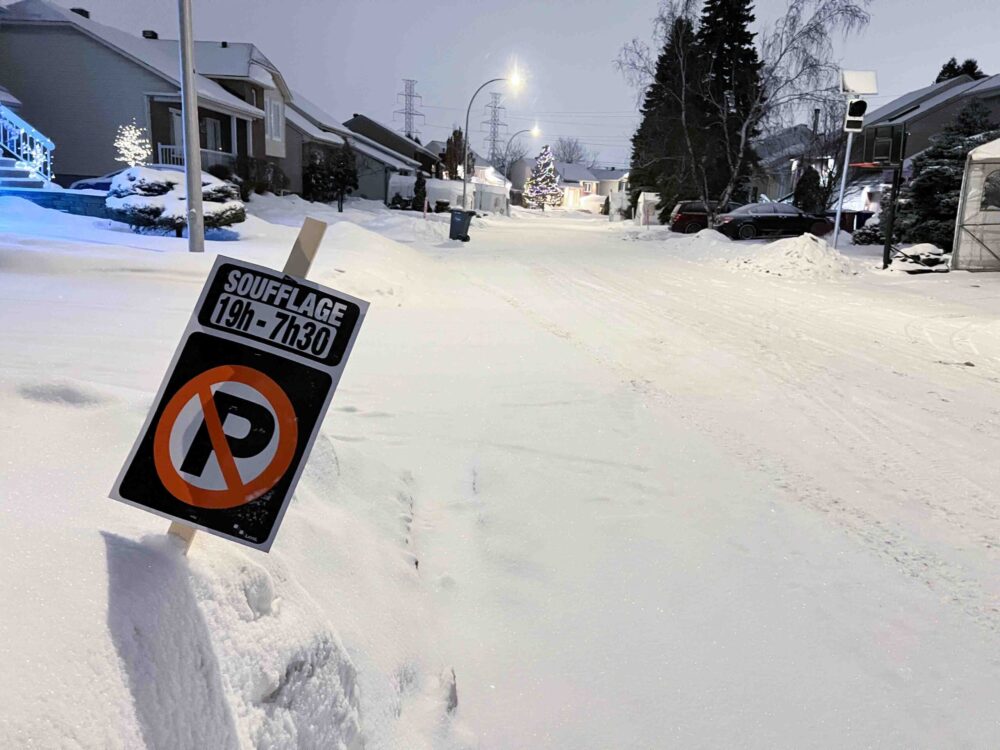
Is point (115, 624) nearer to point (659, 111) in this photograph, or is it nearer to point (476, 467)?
point (476, 467)

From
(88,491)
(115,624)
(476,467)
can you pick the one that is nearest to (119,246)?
(476,467)

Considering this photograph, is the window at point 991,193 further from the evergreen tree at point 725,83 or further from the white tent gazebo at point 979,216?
the evergreen tree at point 725,83

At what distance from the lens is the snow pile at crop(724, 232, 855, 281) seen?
16.8 metres

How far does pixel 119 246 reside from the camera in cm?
1078

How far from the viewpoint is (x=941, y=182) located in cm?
1989

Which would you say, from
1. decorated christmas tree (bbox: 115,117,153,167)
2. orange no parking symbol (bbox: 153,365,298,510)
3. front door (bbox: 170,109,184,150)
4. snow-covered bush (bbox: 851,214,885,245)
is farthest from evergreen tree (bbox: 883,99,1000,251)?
front door (bbox: 170,109,184,150)

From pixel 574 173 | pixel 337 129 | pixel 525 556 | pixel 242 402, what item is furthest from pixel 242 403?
pixel 574 173

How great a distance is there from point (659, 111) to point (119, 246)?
31.8m

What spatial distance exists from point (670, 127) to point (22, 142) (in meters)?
25.8

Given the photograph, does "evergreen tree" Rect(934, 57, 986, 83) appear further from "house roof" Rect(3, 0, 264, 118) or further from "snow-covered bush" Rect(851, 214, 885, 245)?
"house roof" Rect(3, 0, 264, 118)

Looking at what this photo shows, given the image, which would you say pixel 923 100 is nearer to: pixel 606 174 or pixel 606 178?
pixel 606 178

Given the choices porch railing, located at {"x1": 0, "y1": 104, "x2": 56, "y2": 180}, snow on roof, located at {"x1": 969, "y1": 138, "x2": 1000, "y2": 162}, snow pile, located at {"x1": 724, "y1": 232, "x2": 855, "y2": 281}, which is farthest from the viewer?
porch railing, located at {"x1": 0, "y1": 104, "x2": 56, "y2": 180}

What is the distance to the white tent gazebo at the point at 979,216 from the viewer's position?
54.0 ft

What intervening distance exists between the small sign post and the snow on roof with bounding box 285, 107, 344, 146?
3993cm
